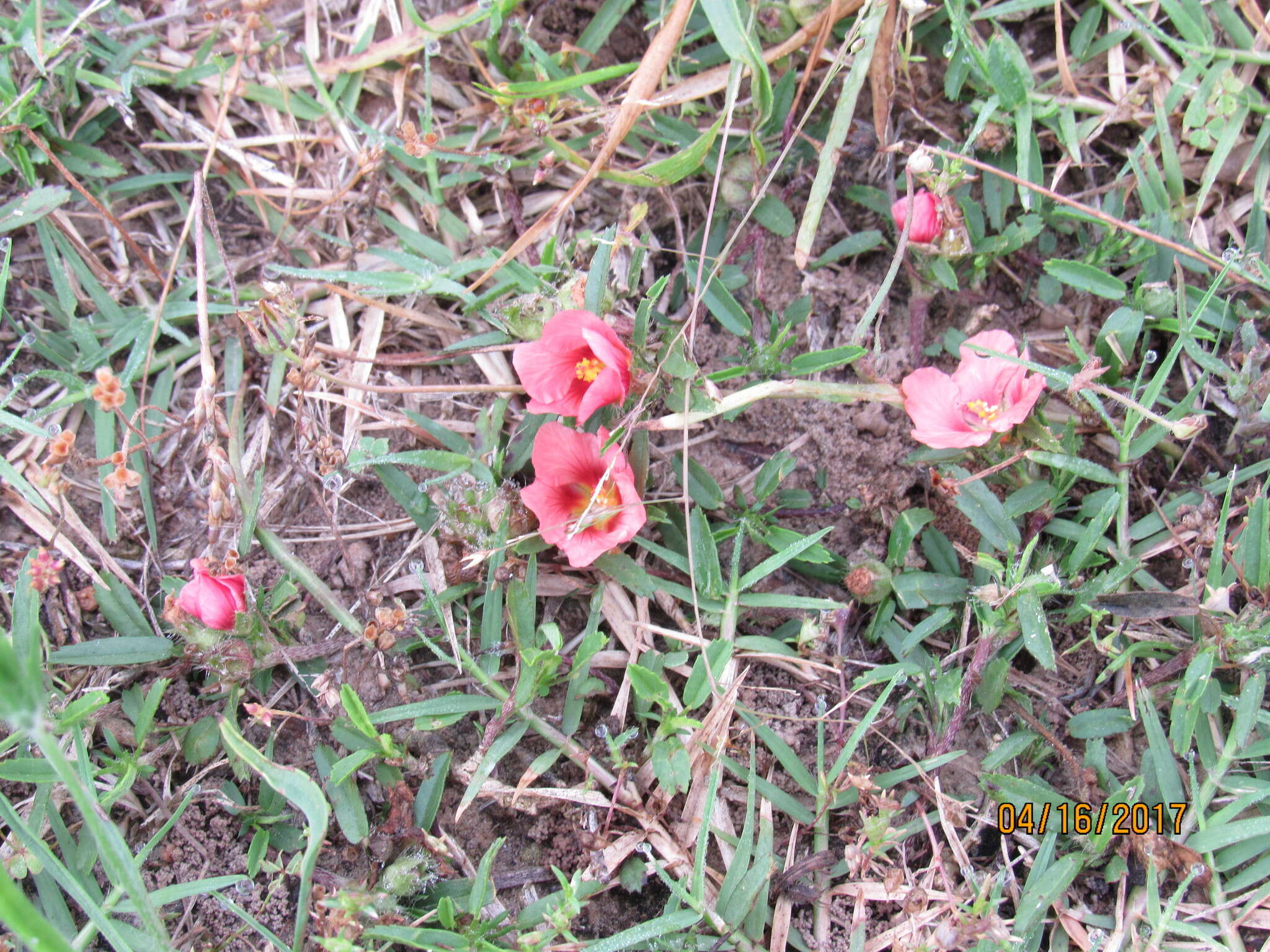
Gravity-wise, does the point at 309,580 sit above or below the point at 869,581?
above

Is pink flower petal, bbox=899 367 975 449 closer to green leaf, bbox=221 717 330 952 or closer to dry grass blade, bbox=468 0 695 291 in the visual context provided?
dry grass blade, bbox=468 0 695 291

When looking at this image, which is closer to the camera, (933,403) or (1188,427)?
(1188,427)

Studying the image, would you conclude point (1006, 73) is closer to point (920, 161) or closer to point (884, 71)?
point (884, 71)

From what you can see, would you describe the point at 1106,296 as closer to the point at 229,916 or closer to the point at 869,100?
the point at 869,100

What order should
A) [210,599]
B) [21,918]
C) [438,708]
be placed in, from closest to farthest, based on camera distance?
1. [21,918]
2. [210,599]
3. [438,708]

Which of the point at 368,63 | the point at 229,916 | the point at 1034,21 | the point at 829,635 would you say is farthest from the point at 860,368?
the point at 229,916

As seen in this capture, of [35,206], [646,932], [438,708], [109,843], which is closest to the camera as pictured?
[109,843]

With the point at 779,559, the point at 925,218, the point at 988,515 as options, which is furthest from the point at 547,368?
the point at 988,515

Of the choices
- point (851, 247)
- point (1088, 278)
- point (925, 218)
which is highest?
point (925, 218)
